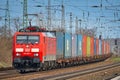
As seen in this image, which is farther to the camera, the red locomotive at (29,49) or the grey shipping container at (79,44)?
the grey shipping container at (79,44)

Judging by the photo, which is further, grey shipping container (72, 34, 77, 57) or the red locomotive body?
grey shipping container (72, 34, 77, 57)

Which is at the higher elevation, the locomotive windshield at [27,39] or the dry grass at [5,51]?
the locomotive windshield at [27,39]

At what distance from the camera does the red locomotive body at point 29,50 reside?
31.9 metres

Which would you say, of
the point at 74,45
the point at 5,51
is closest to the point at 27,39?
the point at 74,45

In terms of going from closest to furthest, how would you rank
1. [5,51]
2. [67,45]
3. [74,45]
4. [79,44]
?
1. [67,45]
2. [74,45]
3. [5,51]
4. [79,44]

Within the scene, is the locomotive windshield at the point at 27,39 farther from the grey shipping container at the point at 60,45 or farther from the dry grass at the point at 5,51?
the dry grass at the point at 5,51

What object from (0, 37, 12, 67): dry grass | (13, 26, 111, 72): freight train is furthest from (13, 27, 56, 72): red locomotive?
(0, 37, 12, 67): dry grass

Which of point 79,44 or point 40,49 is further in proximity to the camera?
point 79,44

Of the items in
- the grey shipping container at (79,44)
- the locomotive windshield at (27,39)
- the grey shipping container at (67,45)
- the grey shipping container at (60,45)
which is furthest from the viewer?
Result: the grey shipping container at (79,44)

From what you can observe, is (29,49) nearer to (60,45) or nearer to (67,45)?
(60,45)

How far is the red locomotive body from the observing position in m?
31.9

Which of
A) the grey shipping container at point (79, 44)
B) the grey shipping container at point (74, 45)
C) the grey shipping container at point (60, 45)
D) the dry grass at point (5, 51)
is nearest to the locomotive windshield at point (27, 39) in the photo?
the grey shipping container at point (60, 45)

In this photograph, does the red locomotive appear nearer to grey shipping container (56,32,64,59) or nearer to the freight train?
the freight train

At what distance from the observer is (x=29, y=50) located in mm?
32312
